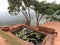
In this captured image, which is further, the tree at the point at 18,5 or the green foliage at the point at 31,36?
the tree at the point at 18,5

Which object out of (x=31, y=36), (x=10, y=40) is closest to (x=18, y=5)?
(x=31, y=36)

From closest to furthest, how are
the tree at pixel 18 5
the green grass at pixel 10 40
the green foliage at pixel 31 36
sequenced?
the green grass at pixel 10 40, the green foliage at pixel 31 36, the tree at pixel 18 5

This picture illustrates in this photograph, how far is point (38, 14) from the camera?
12.7 m

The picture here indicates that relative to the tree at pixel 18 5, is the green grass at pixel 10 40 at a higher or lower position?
lower

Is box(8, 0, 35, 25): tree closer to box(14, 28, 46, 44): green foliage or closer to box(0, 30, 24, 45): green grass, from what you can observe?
box(14, 28, 46, 44): green foliage

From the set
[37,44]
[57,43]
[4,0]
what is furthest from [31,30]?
[4,0]

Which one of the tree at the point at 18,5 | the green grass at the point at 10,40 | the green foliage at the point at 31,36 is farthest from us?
the tree at the point at 18,5

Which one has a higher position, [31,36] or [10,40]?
[10,40]

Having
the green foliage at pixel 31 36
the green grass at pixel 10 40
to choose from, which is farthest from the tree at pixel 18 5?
the green grass at pixel 10 40

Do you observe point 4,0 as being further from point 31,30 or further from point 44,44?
point 44,44

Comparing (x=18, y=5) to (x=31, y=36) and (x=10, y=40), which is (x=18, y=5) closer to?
(x=31, y=36)

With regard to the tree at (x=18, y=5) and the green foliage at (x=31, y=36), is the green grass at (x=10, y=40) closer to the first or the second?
the green foliage at (x=31, y=36)

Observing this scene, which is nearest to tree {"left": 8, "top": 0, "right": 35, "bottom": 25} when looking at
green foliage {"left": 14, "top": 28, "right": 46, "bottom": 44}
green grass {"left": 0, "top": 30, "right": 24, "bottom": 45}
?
green foliage {"left": 14, "top": 28, "right": 46, "bottom": 44}

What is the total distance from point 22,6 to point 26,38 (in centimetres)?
375
